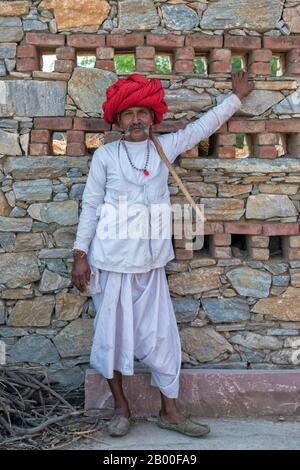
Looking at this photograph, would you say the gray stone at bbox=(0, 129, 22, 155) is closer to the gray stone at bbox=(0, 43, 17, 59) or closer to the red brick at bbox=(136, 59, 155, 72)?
the gray stone at bbox=(0, 43, 17, 59)

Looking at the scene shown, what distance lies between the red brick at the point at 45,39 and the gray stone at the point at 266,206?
155 cm

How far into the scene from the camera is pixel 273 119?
A: 3.46m

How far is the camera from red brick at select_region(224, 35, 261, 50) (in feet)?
11.2

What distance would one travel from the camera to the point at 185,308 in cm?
345

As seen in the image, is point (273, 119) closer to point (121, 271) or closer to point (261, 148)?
point (261, 148)

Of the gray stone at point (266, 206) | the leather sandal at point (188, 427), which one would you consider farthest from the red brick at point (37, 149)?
the leather sandal at point (188, 427)

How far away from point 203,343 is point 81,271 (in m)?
0.95

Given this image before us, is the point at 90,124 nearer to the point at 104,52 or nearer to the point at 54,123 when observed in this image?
the point at 54,123

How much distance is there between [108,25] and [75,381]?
2275 millimetres

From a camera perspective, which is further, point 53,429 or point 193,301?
point 193,301

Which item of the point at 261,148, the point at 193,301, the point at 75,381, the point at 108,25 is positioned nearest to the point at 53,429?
the point at 75,381

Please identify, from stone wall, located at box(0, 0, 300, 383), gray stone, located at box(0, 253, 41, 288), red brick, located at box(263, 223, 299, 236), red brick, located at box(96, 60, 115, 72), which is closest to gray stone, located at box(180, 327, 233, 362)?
stone wall, located at box(0, 0, 300, 383)

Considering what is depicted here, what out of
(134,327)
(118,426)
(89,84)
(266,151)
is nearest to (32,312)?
(134,327)

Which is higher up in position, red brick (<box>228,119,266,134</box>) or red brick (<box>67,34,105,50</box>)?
red brick (<box>67,34,105,50</box>)
